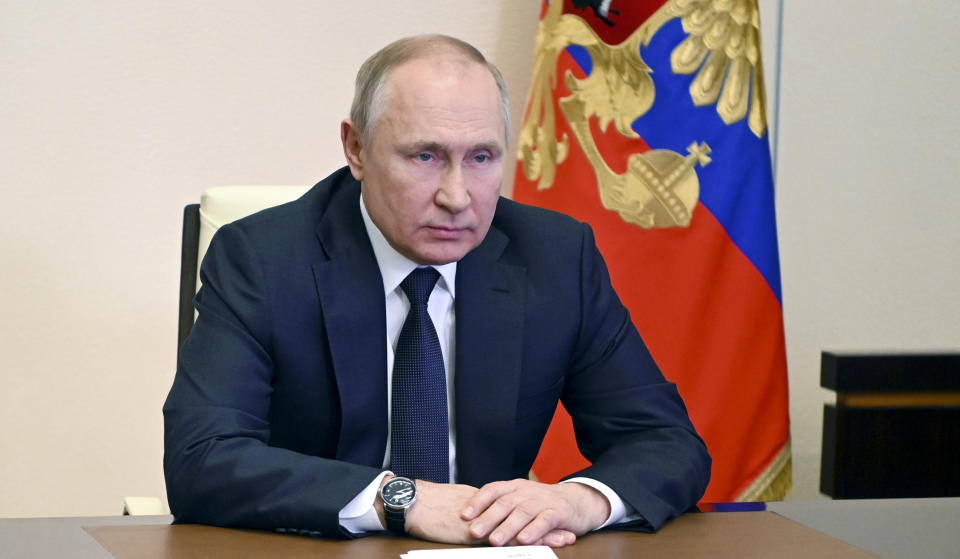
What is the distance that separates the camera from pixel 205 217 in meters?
2.19

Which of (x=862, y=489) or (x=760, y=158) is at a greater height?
(x=760, y=158)

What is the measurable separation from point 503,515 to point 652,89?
1.83 meters

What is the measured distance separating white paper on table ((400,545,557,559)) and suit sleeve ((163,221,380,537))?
0.53 feet

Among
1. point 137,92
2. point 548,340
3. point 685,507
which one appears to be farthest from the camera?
point 137,92

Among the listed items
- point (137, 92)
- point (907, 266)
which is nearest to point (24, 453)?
point (137, 92)

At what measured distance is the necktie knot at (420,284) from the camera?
6.32 feet

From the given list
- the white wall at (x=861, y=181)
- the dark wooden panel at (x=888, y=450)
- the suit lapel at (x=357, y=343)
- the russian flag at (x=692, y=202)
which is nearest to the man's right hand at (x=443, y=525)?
the suit lapel at (x=357, y=343)

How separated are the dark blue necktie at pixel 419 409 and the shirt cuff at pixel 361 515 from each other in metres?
0.40

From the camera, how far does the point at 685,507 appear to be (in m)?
1.61

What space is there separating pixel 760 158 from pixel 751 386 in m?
0.66

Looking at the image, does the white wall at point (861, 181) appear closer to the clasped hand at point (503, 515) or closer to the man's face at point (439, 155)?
the man's face at point (439, 155)

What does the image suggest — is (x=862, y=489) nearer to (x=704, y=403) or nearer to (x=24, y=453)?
(x=704, y=403)

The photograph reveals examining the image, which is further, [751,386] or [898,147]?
[898,147]

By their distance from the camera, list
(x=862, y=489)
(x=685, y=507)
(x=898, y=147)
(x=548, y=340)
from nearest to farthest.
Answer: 1. (x=685, y=507)
2. (x=548, y=340)
3. (x=862, y=489)
4. (x=898, y=147)
